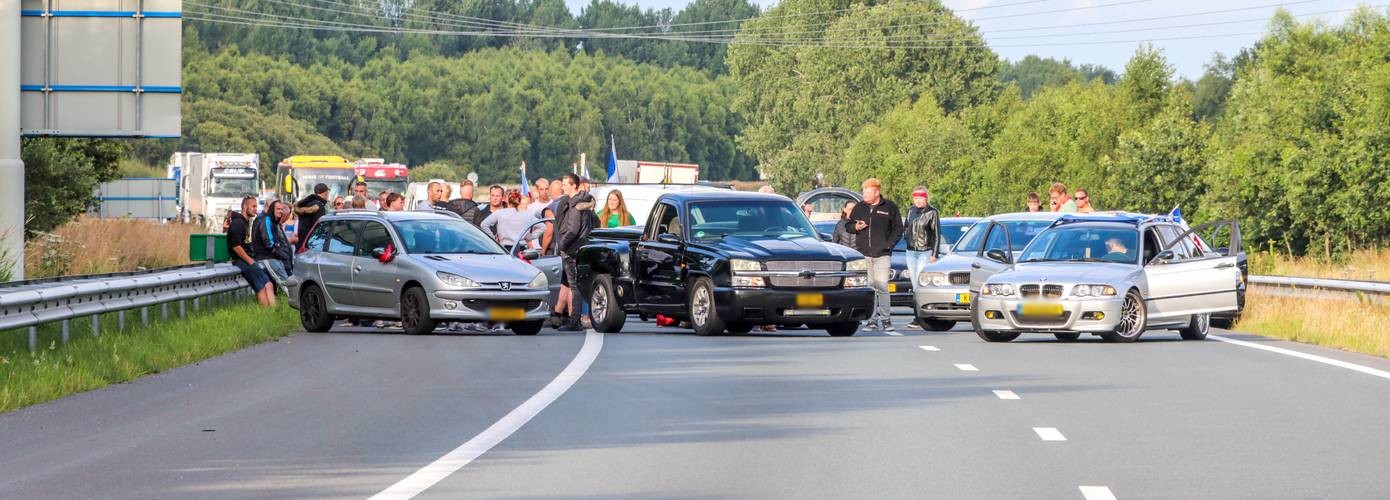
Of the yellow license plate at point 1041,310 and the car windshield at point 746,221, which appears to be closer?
the yellow license plate at point 1041,310

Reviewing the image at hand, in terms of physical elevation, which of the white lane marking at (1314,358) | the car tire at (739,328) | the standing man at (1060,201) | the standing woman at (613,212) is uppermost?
the standing man at (1060,201)

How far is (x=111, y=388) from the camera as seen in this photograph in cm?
1507

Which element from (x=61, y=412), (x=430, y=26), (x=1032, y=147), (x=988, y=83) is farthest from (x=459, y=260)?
(x=430, y=26)

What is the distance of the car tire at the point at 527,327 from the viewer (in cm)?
2270

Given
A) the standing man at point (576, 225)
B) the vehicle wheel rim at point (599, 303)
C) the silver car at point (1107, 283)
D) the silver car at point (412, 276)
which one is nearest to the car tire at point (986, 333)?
the silver car at point (1107, 283)

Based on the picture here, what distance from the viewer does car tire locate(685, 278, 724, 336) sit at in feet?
72.9

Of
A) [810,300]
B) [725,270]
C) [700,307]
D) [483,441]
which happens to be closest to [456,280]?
[700,307]

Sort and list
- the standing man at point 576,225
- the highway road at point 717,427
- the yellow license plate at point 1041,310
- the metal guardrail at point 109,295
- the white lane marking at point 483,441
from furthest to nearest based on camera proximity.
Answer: the standing man at point 576,225
the yellow license plate at point 1041,310
the metal guardrail at point 109,295
the highway road at point 717,427
the white lane marking at point 483,441

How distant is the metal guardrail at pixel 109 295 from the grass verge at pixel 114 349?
0.19 meters

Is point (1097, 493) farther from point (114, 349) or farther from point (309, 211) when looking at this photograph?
point (309, 211)

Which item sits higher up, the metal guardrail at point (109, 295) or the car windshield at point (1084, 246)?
the car windshield at point (1084, 246)

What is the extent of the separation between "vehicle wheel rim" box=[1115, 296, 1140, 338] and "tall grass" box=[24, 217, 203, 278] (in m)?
15.8

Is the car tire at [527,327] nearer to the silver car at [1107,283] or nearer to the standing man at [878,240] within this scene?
the standing man at [878,240]

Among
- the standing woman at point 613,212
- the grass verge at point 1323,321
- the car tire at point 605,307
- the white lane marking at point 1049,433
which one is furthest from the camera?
the standing woman at point 613,212
